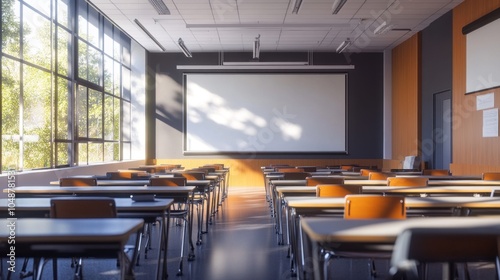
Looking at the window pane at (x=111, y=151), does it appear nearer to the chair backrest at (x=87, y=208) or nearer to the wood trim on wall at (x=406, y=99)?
the wood trim on wall at (x=406, y=99)

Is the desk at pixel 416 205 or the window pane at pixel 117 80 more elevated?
the window pane at pixel 117 80

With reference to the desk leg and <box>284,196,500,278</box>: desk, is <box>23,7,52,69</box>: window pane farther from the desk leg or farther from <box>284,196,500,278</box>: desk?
<box>284,196,500,278</box>: desk

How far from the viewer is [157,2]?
8.98 metres

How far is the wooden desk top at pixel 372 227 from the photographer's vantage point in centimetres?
203

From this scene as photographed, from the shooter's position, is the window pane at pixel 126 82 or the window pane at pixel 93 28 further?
the window pane at pixel 126 82

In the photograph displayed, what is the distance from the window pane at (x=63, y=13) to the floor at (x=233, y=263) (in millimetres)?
4610

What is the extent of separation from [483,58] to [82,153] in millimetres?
7487

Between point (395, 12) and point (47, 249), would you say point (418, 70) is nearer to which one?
point (395, 12)

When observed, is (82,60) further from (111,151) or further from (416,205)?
(416,205)

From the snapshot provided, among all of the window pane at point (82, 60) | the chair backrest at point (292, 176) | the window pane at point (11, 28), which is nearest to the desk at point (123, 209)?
the chair backrest at point (292, 176)

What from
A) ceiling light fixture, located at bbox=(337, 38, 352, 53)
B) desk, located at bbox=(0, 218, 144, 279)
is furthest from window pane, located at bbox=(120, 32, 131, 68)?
desk, located at bbox=(0, 218, 144, 279)

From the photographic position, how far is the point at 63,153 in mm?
9281

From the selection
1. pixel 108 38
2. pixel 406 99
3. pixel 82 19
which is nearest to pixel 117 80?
pixel 108 38

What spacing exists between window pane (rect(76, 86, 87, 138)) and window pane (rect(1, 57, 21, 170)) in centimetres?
252
